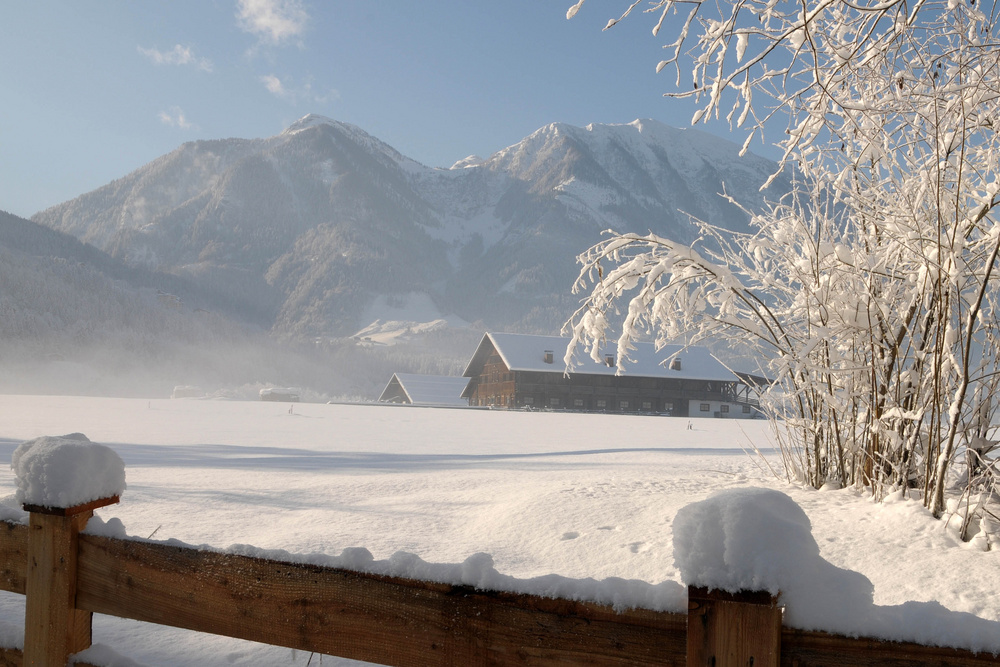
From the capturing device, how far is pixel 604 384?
4309cm

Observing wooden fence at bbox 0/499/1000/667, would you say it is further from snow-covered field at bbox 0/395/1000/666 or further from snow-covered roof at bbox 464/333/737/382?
snow-covered roof at bbox 464/333/737/382

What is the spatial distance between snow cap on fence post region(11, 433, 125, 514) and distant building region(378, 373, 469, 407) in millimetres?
48553

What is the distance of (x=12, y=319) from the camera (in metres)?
90.4

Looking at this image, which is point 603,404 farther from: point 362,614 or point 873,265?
point 362,614

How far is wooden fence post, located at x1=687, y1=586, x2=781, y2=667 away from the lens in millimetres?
1138

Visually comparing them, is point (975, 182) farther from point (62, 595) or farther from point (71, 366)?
point (71, 366)

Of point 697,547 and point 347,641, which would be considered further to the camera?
point 347,641

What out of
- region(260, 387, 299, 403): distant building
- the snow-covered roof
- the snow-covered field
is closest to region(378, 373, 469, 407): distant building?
the snow-covered roof

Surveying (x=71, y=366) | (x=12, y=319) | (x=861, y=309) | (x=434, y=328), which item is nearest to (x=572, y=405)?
(x=861, y=309)

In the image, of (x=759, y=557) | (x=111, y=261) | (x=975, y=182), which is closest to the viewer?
(x=759, y=557)

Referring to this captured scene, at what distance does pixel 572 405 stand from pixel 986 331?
128 ft

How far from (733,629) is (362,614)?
0.82 metres

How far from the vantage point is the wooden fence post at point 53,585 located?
1813 mm

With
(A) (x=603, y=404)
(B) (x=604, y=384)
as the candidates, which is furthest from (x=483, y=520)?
(A) (x=603, y=404)
